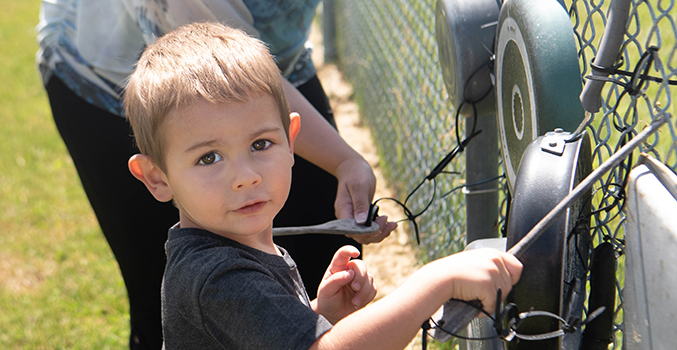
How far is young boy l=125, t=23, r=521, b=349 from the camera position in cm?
116

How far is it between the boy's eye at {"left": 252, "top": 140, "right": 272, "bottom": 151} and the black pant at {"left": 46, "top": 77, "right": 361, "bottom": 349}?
0.80 m

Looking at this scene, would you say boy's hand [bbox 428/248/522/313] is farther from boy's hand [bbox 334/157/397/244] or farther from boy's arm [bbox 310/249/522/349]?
boy's hand [bbox 334/157/397/244]

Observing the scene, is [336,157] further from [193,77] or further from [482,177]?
[193,77]

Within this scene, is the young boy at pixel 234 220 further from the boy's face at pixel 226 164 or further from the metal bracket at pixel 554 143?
the metal bracket at pixel 554 143

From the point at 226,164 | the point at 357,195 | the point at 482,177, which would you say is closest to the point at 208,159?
the point at 226,164

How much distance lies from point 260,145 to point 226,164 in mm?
102

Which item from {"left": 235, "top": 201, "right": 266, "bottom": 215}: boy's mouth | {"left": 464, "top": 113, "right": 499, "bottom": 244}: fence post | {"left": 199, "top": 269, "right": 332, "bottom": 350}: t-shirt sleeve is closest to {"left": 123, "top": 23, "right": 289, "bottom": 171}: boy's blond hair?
{"left": 235, "top": 201, "right": 266, "bottom": 215}: boy's mouth

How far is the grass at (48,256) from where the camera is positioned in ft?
10.3

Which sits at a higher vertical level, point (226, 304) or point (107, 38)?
point (107, 38)

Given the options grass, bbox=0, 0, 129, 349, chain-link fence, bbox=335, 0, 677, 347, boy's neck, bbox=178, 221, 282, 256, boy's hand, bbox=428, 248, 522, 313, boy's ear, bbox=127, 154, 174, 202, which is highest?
boy's ear, bbox=127, 154, 174, 202

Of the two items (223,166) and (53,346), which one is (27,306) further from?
(223,166)

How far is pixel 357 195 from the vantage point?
6.07 feet

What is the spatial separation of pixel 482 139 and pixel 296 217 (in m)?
0.65

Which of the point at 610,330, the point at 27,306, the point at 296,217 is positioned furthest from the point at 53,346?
the point at 610,330
